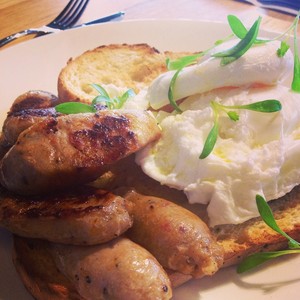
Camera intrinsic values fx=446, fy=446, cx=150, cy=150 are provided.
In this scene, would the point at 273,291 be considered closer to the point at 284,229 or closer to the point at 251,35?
the point at 284,229

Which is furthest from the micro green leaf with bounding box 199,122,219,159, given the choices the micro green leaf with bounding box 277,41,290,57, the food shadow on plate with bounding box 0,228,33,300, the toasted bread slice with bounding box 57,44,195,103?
the toasted bread slice with bounding box 57,44,195,103

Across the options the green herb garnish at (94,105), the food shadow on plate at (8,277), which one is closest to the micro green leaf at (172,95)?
the green herb garnish at (94,105)

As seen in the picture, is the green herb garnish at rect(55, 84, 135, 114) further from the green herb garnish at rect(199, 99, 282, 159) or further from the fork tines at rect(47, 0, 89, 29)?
the fork tines at rect(47, 0, 89, 29)

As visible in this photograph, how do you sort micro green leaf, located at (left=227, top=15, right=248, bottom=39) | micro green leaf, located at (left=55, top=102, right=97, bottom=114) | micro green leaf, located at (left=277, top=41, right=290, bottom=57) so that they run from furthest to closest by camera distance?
micro green leaf, located at (left=227, top=15, right=248, bottom=39), micro green leaf, located at (left=277, top=41, right=290, bottom=57), micro green leaf, located at (left=55, top=102, right=97, bottom=114)

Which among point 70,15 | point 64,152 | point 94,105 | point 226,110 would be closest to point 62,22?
point 70,15

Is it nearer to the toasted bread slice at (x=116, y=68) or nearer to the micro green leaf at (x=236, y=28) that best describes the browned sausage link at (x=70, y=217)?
the micro green leaf at (x=236, y=28)

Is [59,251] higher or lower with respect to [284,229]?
higher

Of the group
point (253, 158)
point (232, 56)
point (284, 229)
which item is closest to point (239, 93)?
point (232, 56)
